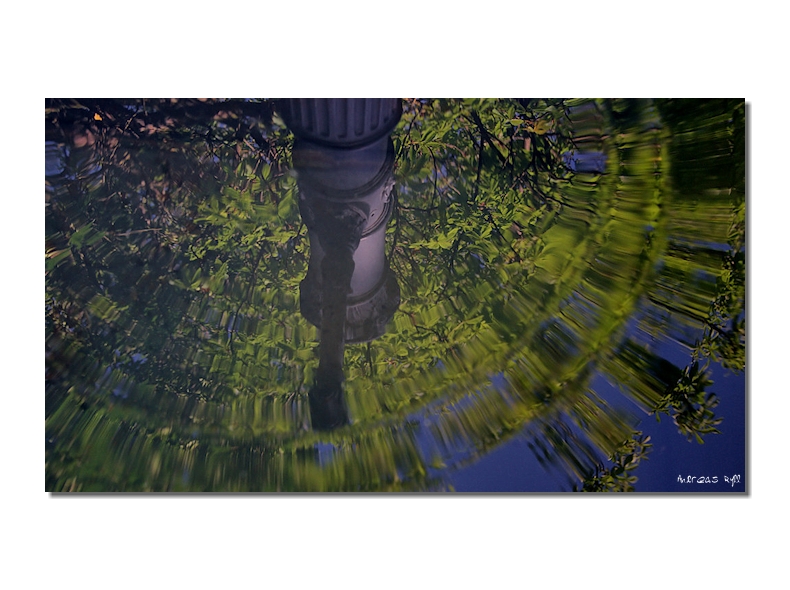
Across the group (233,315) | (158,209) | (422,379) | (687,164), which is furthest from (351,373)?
(687,164)

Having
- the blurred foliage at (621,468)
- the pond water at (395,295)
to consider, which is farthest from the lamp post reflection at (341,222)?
the blurred foliage at (621,468)

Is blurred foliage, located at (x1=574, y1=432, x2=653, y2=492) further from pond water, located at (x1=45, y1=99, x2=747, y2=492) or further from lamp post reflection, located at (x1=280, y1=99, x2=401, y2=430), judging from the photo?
lamp post reflection, located at (x1=280, y1=99, x2=401, y2=430)

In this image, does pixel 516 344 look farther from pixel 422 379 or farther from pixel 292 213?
pixel 292 213
